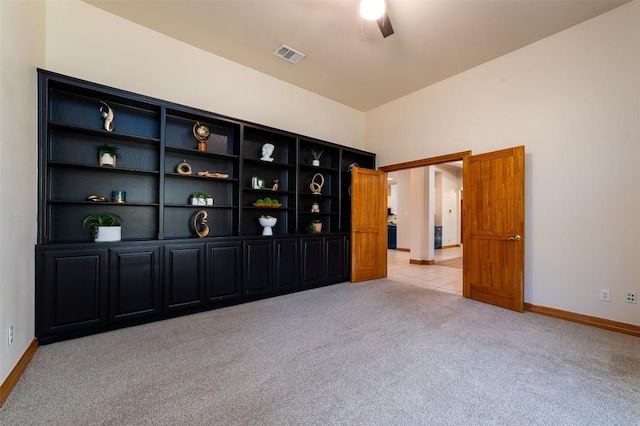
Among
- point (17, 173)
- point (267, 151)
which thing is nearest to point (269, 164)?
point (267, 151)

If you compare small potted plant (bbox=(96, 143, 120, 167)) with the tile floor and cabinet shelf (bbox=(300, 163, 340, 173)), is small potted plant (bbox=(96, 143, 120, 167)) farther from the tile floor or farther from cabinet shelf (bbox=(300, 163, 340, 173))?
the tile floor

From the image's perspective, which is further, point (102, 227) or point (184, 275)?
point (184, 275)

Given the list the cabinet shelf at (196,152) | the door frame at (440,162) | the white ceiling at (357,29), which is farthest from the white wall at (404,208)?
the cabinet shelf at (196,152)

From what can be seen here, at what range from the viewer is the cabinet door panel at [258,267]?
353 centimetres

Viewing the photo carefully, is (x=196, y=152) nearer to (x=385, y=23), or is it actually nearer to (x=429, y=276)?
(x=385, y=23)

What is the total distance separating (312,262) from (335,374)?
7.87ft

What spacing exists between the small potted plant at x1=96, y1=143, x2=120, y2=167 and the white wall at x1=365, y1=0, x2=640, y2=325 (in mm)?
4742

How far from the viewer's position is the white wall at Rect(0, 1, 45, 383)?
5.62 feet

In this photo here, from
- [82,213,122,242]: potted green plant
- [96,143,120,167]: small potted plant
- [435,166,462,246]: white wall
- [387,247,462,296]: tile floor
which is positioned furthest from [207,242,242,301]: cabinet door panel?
[435,166,462,246]: white wall

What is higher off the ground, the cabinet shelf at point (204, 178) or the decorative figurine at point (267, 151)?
the decorative figurine at point (267, 151)

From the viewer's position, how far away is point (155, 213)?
10.4 ft

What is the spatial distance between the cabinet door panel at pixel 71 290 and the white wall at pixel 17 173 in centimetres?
8

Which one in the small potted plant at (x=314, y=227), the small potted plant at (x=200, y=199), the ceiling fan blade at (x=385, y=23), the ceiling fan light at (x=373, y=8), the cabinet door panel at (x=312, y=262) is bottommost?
the cabinet door panel at (x=312, y=262)

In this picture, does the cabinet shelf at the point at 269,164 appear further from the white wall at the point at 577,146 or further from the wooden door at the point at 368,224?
the white wall at the point at 577,146
